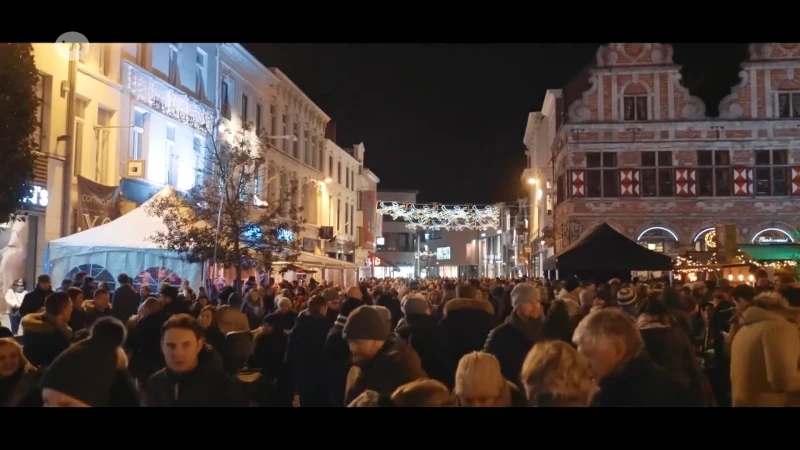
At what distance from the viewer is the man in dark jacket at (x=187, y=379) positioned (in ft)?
14.3

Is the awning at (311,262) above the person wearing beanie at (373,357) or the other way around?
above

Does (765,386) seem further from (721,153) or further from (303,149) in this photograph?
(303,149)

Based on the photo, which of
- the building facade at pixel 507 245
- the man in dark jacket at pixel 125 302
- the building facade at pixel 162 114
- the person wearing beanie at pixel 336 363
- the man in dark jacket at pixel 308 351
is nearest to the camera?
the person wearing beanie at pixel 336 363

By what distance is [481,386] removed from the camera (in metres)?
3.74

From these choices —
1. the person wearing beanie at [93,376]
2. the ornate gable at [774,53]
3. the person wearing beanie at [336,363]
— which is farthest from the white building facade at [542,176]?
the person wearing beanie at [93,376]

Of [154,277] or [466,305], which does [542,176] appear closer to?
[154,277]

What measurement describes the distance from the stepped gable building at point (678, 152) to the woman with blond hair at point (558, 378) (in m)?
31.7

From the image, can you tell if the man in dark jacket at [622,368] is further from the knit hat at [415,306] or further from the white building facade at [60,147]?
the white building facade at [60,147]

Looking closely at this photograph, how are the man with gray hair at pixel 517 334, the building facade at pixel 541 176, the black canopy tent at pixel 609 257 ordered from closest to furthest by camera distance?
1. the man with gray hair at pixel 517 334
2. the black canopy tent at pixel 609 257
3. the building facade at pixel 541 176

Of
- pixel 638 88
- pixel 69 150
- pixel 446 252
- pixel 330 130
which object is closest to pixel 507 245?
pixel 446 252

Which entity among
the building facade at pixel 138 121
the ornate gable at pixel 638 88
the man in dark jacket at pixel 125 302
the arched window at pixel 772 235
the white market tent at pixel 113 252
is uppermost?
the ornate gable at pixel 638 88

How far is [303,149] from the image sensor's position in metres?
41.2
